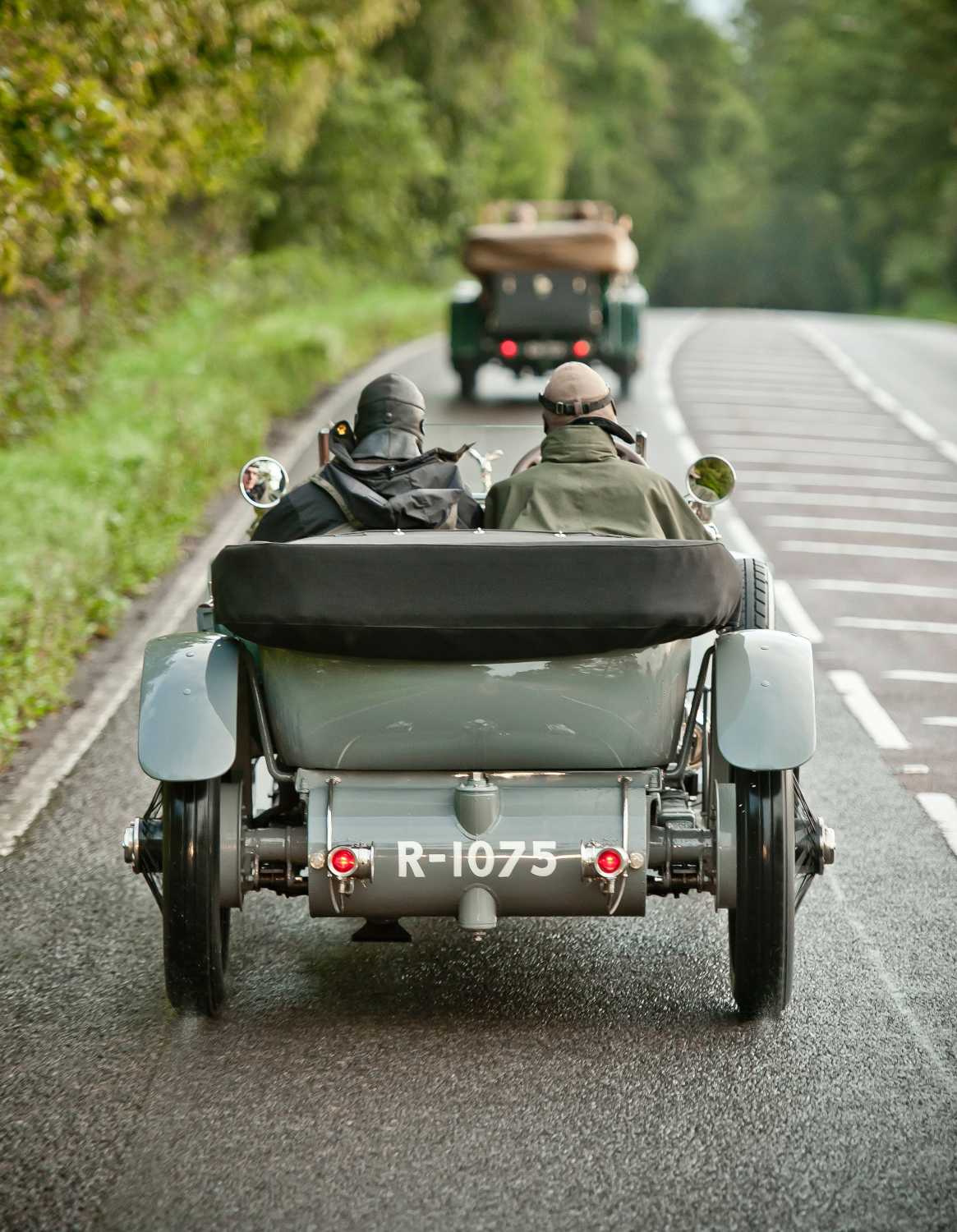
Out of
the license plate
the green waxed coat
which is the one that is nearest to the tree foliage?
the license plate

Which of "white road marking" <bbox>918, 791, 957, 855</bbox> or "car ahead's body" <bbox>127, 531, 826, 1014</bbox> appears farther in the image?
"white road marking" <bbox>918, 791, 957, 855</bbox>

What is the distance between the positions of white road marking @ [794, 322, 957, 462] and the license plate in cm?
416

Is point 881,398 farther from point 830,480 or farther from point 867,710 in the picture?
point 867,710

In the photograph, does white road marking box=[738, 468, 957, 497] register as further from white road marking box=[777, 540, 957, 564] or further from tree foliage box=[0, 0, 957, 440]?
tree foliage box=[0, 0, 957, 440]

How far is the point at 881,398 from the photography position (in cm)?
2314

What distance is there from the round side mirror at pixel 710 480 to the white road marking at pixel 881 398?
12.8m

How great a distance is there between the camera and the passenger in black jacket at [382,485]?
5.19m

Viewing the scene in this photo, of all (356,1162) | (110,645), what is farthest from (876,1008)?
(110,645)

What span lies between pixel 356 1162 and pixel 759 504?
11.3 metres

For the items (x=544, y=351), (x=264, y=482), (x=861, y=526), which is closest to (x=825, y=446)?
(x=544, y=351)

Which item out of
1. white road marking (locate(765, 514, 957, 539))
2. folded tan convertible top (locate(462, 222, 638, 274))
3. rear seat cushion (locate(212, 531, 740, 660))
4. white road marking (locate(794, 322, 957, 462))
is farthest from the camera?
folded tan convertible top (locate(462, 222, 638, 274))

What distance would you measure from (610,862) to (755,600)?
1316 millimetres

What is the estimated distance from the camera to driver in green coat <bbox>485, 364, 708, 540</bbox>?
505 centimetres

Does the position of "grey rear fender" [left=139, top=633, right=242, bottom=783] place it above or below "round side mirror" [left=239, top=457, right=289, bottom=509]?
below
